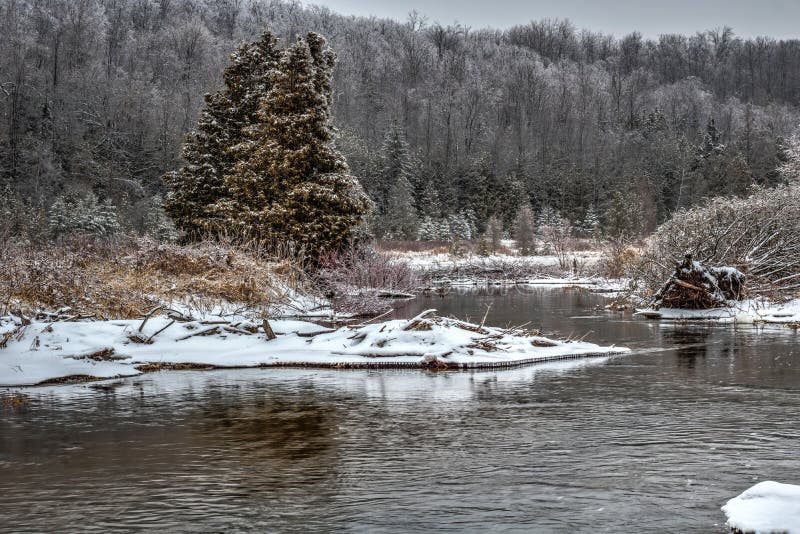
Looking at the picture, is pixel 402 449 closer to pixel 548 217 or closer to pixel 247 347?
pixel 247 347

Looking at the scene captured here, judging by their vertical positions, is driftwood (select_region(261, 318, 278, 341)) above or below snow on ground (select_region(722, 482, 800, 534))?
above

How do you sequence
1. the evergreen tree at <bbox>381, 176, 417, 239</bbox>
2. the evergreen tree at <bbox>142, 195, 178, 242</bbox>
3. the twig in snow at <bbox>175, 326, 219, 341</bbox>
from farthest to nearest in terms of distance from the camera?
the evergreen tree at <bbox>381, 176, 417, 239</bbox>, the evergreen tree at <bbox>142, 195, 178, 242</bbox>, the twig in snow at <bbox>175, 326, 219, 341</bbox>

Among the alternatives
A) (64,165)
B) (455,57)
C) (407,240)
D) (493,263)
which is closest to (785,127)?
(455,57)

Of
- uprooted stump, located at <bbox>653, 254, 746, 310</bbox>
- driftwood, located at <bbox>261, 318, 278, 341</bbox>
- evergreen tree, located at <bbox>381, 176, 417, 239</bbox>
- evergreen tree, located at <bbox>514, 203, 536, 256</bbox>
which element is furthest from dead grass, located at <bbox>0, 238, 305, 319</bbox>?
evergreen tree, located at <bbox>381, 176, 417, 239</bbox>

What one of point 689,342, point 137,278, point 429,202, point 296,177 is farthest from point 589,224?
point 137,278

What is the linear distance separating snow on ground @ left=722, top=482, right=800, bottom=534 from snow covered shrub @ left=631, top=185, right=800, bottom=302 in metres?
22.6

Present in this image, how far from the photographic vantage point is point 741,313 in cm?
2627

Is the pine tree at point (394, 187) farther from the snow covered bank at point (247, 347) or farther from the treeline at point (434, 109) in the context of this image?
the snow covered bank at point (247, 347)

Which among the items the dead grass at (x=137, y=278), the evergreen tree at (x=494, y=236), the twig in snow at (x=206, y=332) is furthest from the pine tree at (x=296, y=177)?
the evergreen tree at (x=494, y=236)

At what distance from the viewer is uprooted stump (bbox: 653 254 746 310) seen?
26.7 m

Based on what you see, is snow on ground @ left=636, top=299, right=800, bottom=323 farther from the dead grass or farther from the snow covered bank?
the dead grass

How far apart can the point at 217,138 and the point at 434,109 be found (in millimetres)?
76608

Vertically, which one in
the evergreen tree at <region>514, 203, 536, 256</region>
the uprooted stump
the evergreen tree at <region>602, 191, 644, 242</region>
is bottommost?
the uprooted stump

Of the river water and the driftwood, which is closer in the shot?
the river water
